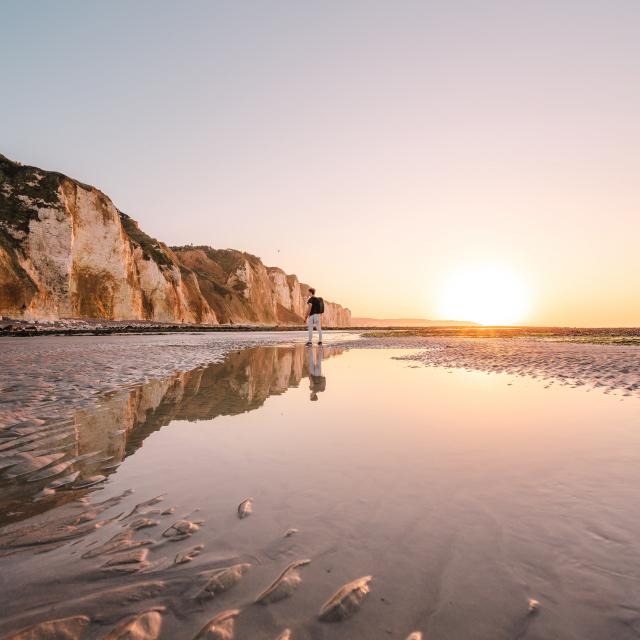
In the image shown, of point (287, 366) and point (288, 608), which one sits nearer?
point (288, 608)

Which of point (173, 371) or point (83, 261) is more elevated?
point (83, 261)

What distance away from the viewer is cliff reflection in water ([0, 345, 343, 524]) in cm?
326

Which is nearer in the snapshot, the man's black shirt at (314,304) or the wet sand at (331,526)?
the wet sand at (331,526)

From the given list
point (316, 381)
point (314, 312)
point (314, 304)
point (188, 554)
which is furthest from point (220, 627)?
point (314, 312)

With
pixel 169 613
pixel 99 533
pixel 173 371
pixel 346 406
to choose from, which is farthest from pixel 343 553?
pixel 173 371

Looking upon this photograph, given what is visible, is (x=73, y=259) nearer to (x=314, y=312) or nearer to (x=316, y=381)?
(x=314, y=312)

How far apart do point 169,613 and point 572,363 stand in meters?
14.5

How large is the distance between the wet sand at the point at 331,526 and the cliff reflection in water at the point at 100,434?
32 millimetres

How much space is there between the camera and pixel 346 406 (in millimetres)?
6488

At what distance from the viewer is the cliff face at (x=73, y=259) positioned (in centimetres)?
4178

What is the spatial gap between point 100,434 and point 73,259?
55330 millimetres

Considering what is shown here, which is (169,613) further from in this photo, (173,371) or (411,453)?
(173,371)

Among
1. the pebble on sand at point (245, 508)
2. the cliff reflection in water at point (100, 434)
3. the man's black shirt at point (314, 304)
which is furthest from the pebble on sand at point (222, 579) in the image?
the man's black shirt at point (314, 304)

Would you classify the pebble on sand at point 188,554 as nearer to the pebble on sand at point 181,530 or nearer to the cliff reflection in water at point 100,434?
the pebble on sand at point 181,530
